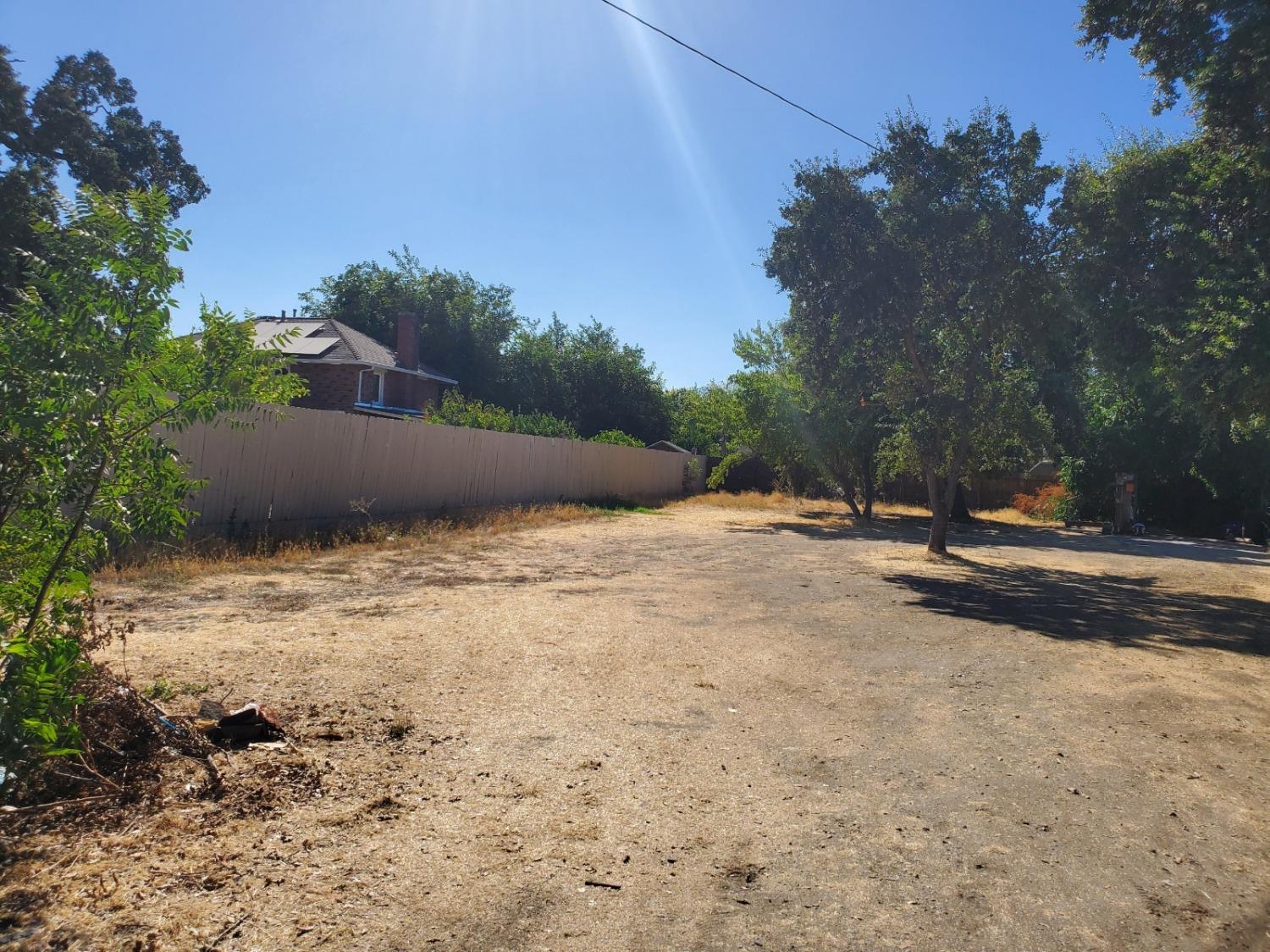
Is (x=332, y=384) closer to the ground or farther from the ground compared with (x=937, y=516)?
farther from the ground

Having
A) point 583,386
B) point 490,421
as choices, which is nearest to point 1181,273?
point 490,421

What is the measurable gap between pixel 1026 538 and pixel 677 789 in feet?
70.8

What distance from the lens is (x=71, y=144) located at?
2302cm

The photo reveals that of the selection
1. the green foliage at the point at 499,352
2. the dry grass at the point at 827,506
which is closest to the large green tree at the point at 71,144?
the green foliage at the point at 499,352

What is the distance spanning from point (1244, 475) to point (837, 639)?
25183 millimetres

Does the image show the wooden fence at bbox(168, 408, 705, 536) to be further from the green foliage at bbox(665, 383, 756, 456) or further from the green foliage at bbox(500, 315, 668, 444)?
the green foliage at bbox(500, 315, 668, 444)

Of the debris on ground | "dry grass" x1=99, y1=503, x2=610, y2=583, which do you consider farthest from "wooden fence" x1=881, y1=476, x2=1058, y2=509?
the debris on ground

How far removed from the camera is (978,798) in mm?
3947

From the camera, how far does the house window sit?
29.0m

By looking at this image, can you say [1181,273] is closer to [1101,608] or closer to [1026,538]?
[1101,608]

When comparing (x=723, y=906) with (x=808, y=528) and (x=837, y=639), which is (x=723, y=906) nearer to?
(x=837, y=639)

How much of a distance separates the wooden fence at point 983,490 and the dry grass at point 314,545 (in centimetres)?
2057

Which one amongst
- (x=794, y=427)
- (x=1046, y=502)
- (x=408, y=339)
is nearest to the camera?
(x=794, y=427)

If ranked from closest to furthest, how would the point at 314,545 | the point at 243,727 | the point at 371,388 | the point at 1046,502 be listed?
the point at 243,727 → the point at 314,545 → the point at 371,388 → the point at 1046,502
